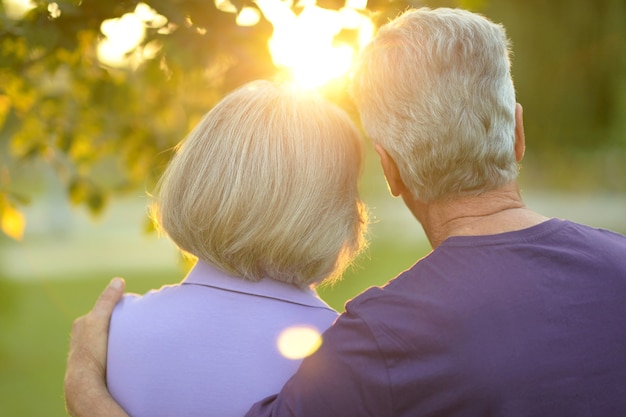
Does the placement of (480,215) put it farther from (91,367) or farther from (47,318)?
(47,318)

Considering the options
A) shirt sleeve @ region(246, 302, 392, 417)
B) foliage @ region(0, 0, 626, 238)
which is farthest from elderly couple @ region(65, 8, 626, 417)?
foliage @ region(0, 0, 626, 238)

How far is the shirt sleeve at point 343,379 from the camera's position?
1523 mm

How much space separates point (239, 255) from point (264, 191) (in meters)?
0.16

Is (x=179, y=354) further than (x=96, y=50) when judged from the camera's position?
No

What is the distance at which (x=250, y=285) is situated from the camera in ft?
6.13

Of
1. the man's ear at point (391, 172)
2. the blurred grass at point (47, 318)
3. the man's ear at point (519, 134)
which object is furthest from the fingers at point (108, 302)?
the blurred grass at point (47, 318)

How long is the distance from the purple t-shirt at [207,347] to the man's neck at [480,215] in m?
0.34

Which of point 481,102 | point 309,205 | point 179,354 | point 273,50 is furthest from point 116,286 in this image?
point 481,102

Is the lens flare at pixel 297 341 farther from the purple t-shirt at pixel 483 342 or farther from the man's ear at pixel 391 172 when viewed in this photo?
the man's ear at pixel 391 172

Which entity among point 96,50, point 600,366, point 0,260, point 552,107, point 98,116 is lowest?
point 0,260

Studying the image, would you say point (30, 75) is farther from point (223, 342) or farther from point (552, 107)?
point (552, 107)

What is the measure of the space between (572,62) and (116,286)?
979 centimetres

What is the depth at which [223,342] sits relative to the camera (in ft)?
5.81

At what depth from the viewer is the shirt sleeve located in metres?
1.52
